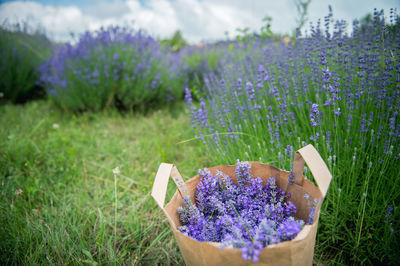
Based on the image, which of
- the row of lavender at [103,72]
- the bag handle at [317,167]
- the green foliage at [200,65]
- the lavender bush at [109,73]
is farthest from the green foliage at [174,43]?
the bag handle at [317,167]

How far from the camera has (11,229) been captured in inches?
52.8

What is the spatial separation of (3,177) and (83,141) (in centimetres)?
86

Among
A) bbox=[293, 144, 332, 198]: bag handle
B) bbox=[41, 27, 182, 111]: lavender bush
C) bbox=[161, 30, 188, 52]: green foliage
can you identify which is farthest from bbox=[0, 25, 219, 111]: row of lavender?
bbox=[293, 144, 332, 198]: bag handle

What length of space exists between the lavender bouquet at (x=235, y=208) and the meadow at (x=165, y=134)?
0.23 meters

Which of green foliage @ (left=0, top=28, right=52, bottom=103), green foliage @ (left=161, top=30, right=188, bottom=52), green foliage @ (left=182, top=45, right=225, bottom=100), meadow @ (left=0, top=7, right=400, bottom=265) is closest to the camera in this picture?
meadow @ (left=0, top=7, right=400, bottom=265)

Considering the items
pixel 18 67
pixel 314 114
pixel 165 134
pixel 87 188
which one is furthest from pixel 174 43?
pixel 314 114

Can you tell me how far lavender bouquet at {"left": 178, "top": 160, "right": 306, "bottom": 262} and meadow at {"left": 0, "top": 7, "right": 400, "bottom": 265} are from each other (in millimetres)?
233

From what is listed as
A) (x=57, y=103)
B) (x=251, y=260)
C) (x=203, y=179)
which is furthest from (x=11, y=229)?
(x=57, y=103)

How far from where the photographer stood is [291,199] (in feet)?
3.29

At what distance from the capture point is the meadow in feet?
3.85

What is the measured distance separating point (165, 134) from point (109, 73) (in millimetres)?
1290

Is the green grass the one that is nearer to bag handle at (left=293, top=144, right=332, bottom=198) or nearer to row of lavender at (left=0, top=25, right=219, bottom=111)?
row of lavender at (left=0, top=25, right=219, bottom=111)

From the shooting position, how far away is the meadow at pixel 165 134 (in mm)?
1174

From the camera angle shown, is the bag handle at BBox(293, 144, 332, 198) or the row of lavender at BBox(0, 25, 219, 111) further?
the row of lavender at BBox(0, 25, 219, 111)
